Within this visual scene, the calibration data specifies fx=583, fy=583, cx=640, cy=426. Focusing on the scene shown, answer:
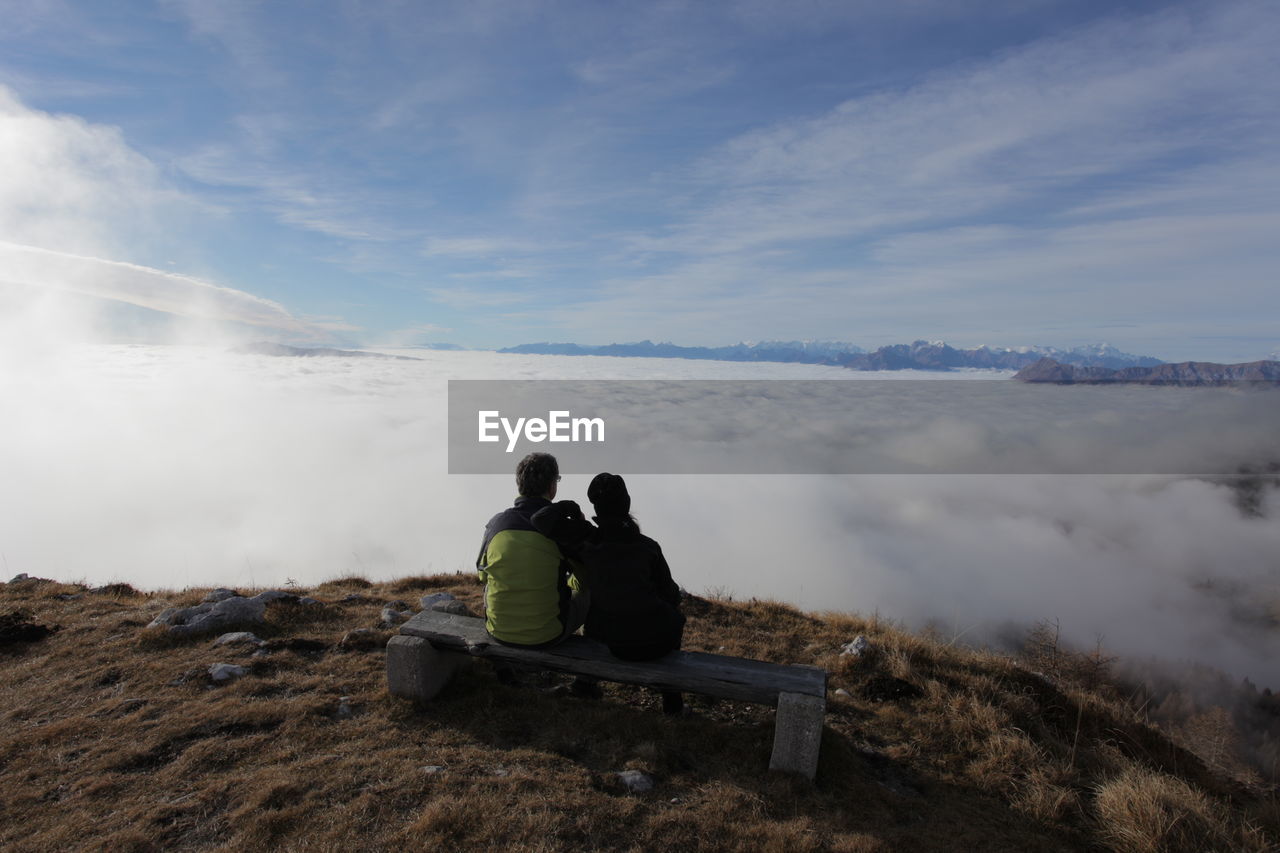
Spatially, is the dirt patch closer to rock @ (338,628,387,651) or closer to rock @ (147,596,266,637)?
rock @ (147,596,266,637)

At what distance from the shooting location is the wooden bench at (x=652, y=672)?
4.62 m

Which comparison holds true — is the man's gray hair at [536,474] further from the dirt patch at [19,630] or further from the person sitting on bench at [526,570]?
the dirt patch at [19,630]

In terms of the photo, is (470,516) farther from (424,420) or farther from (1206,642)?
(1206,642)

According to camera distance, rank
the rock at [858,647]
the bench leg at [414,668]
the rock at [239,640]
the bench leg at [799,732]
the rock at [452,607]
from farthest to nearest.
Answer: the rock at [452,607] < the rock at [858,647] < the rock at [239,640] < the bench leg at [414,668] < the bench leg at [799,732]

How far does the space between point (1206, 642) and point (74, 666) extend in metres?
221

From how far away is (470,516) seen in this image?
174 m

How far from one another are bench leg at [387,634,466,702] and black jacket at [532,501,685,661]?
1751 millimetres

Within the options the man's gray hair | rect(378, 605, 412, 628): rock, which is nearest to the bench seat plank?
the man's gray hair

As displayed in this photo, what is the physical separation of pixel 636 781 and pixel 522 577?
1.85 metres

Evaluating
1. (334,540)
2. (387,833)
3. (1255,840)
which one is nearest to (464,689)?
(387,833)

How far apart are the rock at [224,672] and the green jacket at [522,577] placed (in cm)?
298

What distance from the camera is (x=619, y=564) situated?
5.05m

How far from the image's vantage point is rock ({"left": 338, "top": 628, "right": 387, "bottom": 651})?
272 inches

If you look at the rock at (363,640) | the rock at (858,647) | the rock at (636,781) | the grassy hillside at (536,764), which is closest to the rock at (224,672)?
the grassy hillside at (536,764)
